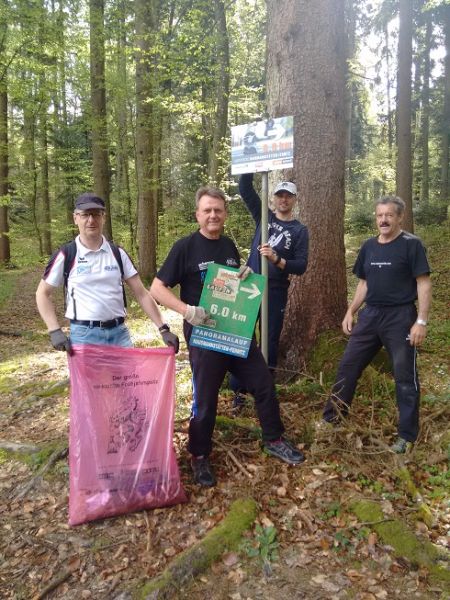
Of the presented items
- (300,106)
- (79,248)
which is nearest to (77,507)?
(79,248)

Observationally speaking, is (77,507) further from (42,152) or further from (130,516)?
(42,152)

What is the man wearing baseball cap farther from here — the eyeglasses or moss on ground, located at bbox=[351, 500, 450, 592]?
moss on ground, located at bbox=[351, 500, 450, 592]

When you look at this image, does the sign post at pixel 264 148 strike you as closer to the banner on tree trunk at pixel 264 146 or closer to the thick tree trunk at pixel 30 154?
the banner on tree trunk at pixel 264 146

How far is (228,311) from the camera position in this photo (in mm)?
3400

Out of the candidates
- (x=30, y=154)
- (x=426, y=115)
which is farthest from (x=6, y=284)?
(x=426, y=115)

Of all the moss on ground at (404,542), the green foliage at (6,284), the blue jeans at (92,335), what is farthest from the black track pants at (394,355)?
the green foliage at (6,284)

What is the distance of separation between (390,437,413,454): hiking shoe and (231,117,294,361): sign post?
1535 millimetres

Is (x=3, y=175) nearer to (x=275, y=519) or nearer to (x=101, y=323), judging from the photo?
(x=101, y=323)

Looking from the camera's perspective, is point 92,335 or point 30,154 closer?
point 92,335

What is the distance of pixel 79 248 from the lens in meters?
3.59

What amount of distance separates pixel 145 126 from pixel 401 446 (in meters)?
11.7

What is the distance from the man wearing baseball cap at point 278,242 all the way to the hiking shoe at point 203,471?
101 centimetres

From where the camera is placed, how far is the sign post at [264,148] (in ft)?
11.5

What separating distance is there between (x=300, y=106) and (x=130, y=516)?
407 cm
